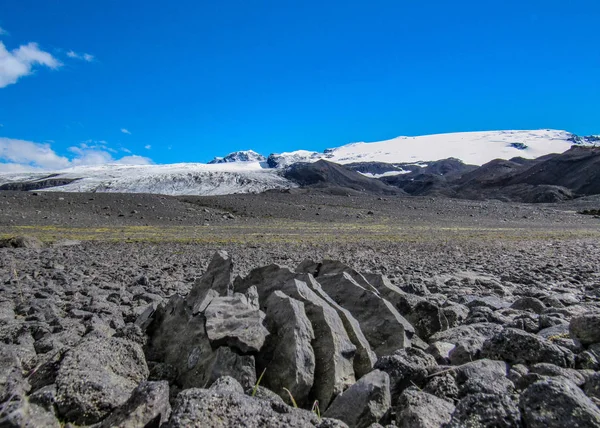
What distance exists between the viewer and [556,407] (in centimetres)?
168

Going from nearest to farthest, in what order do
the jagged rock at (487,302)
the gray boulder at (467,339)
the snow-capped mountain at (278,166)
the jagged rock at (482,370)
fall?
the jagged rock at (482,370) < the gray boulder at (467,339) < the jagged rock at (487,302) < the snow-capped mountain at (278,166)

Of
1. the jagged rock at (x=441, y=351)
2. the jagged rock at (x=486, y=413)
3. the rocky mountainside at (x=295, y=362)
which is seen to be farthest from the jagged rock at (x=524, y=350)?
the jagged rock at (x=486, y=413)

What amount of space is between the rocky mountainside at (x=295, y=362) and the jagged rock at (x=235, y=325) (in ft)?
0.03

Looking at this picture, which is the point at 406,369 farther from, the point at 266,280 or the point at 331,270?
the point at 331,270

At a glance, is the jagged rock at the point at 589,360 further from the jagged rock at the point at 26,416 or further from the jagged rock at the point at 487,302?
the jagged rock at the point at 26,416

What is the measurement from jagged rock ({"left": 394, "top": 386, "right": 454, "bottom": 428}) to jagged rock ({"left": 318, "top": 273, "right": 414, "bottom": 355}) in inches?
39.2

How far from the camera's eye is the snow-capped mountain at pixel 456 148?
438 ft

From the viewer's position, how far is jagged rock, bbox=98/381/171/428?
1.84 metres

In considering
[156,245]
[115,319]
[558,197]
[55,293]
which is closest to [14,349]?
[115,319]

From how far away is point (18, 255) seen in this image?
8945mm

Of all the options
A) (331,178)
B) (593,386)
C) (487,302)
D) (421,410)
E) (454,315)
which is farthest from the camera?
(331,178)

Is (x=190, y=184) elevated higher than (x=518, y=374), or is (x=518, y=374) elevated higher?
(x=190, y=184)

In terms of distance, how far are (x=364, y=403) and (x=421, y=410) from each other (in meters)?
0.30

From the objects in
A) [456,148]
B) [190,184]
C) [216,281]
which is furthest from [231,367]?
[456,148]
